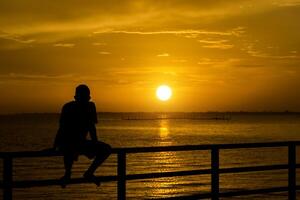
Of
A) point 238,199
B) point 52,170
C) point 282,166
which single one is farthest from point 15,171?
point 282,166

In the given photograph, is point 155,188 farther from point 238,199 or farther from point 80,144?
point 80,144

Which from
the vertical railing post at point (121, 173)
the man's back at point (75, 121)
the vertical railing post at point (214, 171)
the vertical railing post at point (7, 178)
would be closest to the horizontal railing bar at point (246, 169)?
the vertical railing post at point (214, 171)

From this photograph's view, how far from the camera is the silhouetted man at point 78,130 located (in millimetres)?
7578

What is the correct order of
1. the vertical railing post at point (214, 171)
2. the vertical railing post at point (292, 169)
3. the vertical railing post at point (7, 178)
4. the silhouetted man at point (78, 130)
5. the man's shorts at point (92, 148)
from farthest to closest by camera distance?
the vertical railing post at point (292, 169) < the vertical railing post at point (214, 171) < the man's shorts at point (92, 148) < the silhouetted man at point (78, 130) < the vertical railing post at point (7, 178)

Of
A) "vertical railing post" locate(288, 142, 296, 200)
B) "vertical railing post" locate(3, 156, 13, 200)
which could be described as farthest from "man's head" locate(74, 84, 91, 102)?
"vertical railing post" locate(288, 142, 296, 200)

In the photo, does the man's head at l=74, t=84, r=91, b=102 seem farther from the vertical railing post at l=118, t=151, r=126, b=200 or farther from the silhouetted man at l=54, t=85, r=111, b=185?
the vertical railing post at l=118, t=151, r=126, b=200

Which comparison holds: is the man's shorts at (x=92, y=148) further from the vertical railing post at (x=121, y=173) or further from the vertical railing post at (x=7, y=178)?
the vertical railing post at (x=7, y=178)

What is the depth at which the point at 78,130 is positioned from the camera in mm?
7715

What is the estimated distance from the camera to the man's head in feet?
24.9

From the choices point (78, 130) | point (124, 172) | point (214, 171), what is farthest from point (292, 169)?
point (78, 130)

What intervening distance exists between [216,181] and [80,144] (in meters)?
2.27

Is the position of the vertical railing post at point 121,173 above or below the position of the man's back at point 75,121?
below

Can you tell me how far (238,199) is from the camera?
25172 mm

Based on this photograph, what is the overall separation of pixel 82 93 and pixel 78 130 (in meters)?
0.52
